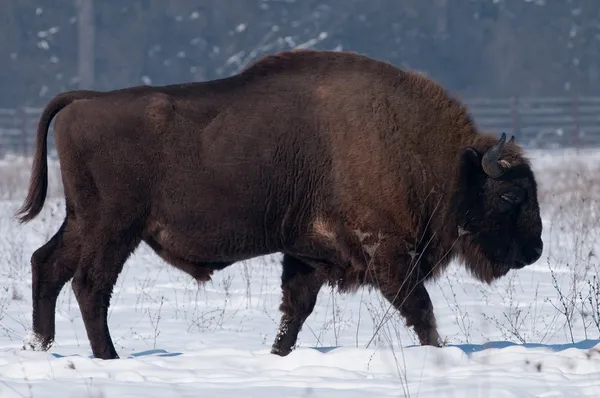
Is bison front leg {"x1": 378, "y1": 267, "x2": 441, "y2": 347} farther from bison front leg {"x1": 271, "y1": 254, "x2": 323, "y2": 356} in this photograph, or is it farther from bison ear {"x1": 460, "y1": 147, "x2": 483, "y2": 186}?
bison ear {"x1": 460, "y1": 147, "x2": 483, "y2": 186}

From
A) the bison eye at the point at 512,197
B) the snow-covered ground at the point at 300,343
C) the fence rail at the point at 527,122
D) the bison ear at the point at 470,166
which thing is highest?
the bison ear at the point at 470,166

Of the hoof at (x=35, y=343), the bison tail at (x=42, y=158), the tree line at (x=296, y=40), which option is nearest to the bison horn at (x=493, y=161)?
the bison tail at (x=42, y=158)

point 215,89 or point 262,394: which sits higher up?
point 215,89

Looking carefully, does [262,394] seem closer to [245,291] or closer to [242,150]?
[242,150]

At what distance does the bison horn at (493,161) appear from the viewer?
6496 millimetres

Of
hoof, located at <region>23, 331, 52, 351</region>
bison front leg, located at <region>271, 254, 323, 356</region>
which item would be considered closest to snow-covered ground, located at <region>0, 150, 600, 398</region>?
hoof, located at <region>23, 331, 52, 351</region>

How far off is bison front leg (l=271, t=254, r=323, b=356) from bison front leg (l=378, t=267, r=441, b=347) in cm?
52

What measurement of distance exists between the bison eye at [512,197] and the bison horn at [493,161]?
142mm

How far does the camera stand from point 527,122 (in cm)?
3791

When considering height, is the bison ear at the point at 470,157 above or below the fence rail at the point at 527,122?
above

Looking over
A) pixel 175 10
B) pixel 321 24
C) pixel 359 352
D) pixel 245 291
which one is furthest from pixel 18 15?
pixel 359 352

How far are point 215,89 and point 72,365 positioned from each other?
205 cm

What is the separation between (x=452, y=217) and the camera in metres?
6.66

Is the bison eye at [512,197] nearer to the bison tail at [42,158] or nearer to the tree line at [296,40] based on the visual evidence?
the bison tail at [42,158]
